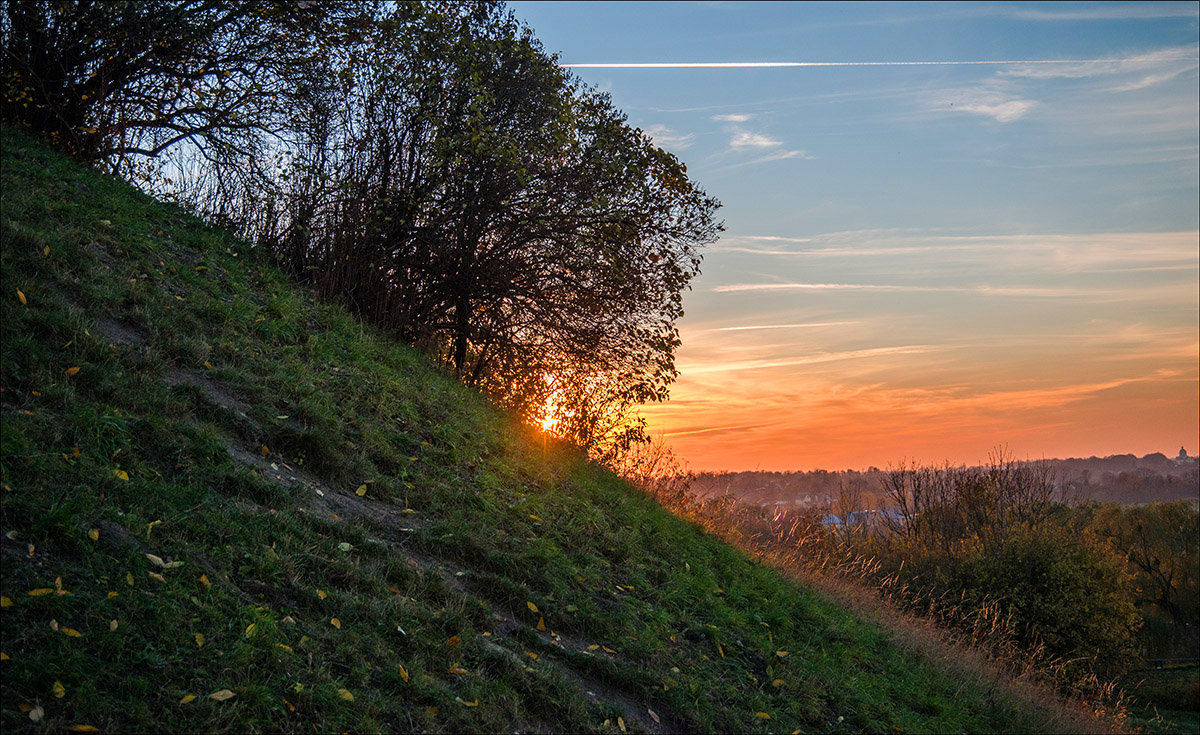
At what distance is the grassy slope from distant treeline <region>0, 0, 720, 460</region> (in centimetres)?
164

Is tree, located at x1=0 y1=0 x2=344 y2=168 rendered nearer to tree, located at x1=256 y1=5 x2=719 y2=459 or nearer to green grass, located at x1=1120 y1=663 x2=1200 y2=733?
tree, located at x1=256 y1=5 x2=719 y2=459

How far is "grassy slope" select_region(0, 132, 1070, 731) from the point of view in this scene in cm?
411

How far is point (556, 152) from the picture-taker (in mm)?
13133

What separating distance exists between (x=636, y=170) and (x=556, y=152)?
139cm

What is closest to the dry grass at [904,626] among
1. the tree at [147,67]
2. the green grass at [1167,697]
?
the green grass at [1167,697]

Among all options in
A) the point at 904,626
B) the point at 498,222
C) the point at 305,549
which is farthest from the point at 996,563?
the point at 305,549

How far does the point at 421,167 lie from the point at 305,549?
28.6 ft

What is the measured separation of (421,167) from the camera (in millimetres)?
12844

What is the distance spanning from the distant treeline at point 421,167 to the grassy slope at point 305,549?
1638 millimetres

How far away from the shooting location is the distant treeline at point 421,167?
37.1ft

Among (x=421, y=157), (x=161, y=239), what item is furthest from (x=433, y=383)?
(x=421, y=157)

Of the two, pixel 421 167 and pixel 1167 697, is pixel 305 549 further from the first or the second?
pixel 1167 697

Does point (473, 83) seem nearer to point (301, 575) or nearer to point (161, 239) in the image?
point (161, 239)

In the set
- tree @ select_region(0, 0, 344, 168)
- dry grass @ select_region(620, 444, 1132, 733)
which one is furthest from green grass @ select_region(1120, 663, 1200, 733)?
tree @ select_region(0, 0, 344, 168)
